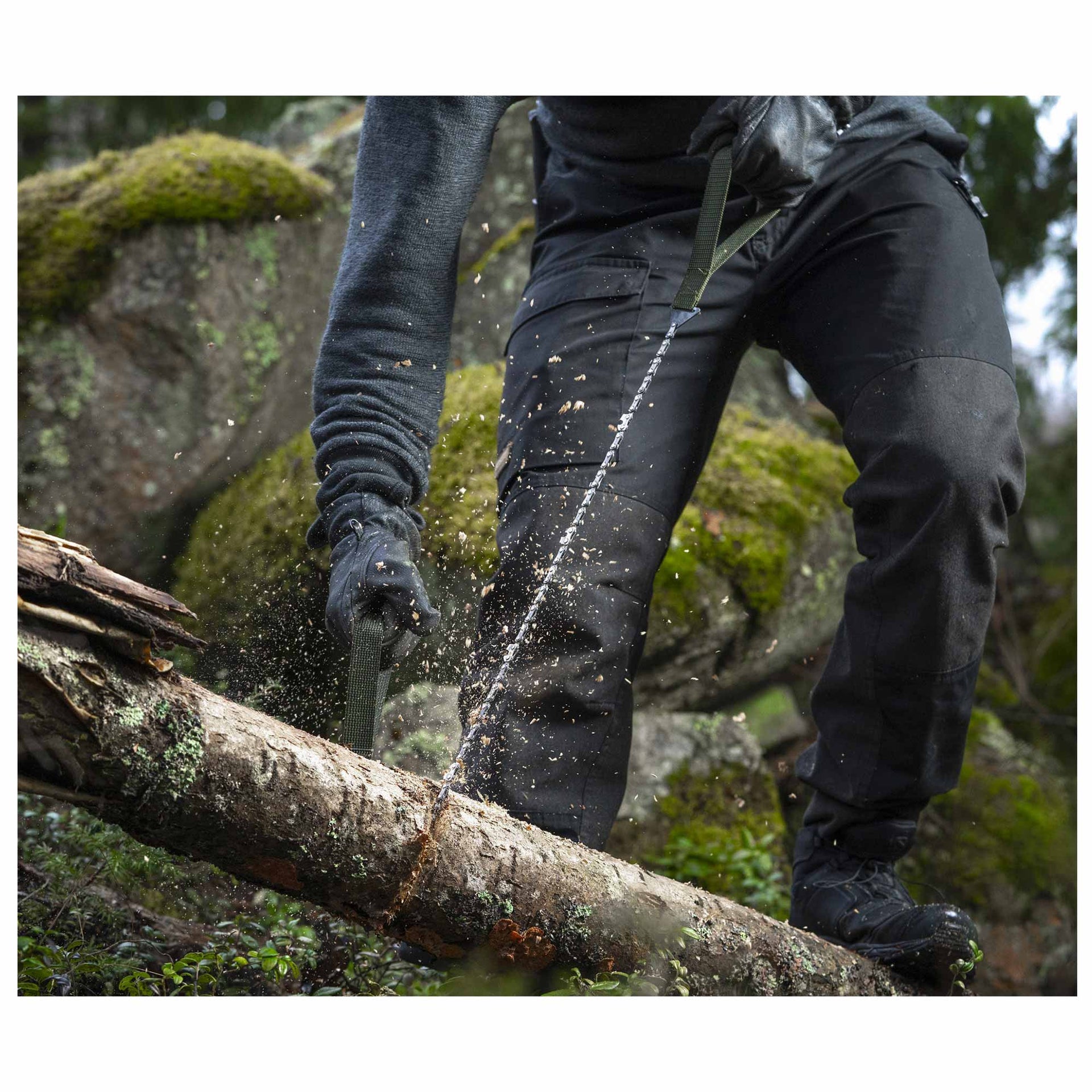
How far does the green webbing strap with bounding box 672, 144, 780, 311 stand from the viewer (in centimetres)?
181

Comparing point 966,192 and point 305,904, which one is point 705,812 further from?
point 966,192

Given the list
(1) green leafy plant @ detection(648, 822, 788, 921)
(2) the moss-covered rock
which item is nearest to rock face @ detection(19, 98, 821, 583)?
(2) the moss-covered rock

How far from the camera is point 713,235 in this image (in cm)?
182

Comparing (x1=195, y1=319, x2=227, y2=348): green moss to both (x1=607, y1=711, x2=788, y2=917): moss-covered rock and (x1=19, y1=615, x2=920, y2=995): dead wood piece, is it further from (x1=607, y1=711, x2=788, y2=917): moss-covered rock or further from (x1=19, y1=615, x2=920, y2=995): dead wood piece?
(x1=19, y1=615, x2=920, y2=995): dead wood piece

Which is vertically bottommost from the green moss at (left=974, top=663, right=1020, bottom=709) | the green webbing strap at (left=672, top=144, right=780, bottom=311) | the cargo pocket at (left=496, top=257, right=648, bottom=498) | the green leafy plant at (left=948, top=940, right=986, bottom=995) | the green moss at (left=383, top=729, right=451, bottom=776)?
the green leafy plant at (left=948, top=940, right=986, bottom=995)

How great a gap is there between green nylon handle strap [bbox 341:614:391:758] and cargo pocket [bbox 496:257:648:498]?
42 cm

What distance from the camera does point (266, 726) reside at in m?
1.34

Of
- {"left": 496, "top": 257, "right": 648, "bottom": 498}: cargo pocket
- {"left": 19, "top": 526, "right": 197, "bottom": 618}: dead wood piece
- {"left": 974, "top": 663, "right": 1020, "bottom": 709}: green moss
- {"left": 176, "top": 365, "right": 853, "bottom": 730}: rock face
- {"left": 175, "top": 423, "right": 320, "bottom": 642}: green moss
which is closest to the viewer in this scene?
{"left": 19, "top": 526, "right": 197, "bottom": 618}: dead wood piece

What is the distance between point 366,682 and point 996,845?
2.36 m

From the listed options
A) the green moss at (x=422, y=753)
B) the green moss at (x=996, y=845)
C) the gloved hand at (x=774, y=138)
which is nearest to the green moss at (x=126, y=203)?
the green moss at (x=422, y=753)

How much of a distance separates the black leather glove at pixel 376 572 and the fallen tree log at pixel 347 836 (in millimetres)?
314

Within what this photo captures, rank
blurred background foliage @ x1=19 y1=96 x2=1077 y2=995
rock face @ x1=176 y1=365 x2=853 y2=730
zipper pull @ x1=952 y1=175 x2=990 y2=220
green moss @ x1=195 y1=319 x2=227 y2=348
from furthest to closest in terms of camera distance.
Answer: green moss @ x1=195 y1=319 x2=227 y2=348 < rock face @ x1=176 y1=365 x2=853 y2=730 < zipper pull @ x1=952 y1=175 x2=990 y2=220 < blurred background foliage @ x1=19 y1=96 x2=1077 y2=995

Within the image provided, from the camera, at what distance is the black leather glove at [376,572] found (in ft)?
5.52
